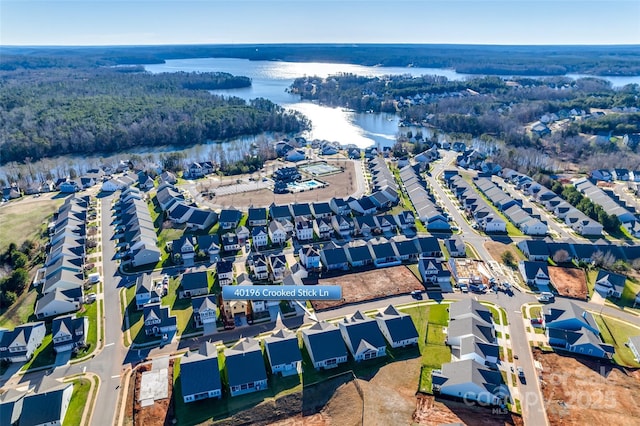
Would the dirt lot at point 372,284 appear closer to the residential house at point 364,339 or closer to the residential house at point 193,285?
the residential house at point 364,339

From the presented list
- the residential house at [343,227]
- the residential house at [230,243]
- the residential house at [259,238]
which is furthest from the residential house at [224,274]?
the residential house at [343,227]

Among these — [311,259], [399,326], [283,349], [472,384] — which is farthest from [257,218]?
[472,384]

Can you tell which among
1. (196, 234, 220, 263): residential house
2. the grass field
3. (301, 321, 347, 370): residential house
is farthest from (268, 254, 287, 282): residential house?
the grass field

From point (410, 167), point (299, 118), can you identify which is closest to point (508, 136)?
point (410, 167)

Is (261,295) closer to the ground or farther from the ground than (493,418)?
farther from the ground

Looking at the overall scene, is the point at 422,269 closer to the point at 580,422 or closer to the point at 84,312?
the point at 580,422

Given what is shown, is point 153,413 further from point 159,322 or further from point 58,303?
point 58,303

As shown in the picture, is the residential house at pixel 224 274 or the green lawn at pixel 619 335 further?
the residential house at pixel 224 274

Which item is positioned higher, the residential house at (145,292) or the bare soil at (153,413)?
the residential house at (145,292)
